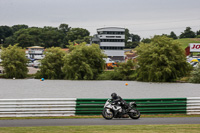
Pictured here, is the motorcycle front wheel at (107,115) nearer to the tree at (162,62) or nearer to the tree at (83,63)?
the tree at (162,62)

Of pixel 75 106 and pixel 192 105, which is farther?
pixel 192 105

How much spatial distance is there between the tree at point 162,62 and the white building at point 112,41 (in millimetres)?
63513

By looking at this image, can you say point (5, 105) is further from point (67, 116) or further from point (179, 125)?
point (179, 125)

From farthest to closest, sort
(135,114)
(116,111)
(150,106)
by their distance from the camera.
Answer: (150,106) → (135,114) → (116,111)

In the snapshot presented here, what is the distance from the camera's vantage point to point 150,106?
22.3 meters

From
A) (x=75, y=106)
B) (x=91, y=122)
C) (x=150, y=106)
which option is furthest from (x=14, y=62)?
(x=91, y=122)

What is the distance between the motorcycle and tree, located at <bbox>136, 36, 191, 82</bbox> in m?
48.0

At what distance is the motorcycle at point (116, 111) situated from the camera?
20000 millimetres

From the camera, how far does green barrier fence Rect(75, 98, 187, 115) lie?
867 inches

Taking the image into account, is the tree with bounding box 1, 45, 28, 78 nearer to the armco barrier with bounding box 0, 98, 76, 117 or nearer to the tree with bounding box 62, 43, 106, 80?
the tree with bounding box 62, 43, 106, 80

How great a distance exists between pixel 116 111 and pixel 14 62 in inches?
2586

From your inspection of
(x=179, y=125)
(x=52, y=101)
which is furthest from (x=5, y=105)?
(x=179, y=125)

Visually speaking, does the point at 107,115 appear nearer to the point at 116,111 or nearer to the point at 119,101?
the point at 116,111

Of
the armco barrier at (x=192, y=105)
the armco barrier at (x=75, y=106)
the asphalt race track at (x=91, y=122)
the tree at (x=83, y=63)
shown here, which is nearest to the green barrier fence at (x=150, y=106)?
the armco barrier at (x=75, y=106)
